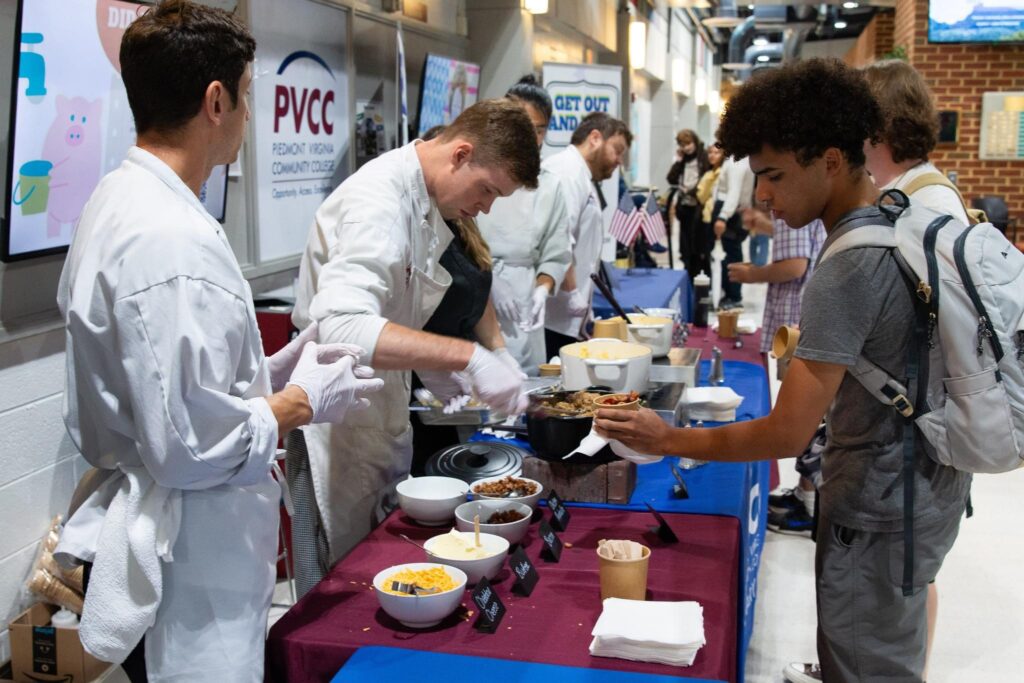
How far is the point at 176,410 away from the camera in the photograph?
1.32 meters

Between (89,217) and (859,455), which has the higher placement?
(89,217)

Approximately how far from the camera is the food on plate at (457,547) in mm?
1750

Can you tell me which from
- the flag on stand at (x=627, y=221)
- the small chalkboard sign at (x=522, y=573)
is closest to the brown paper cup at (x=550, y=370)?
the small chalkboard sign at (x=522, y=573)

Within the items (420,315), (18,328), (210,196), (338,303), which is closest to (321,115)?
(210,196)

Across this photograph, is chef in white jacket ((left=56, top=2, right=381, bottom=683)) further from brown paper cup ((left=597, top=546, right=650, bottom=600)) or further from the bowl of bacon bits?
the bowl of bacon bits

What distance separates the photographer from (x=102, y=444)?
1.45 m

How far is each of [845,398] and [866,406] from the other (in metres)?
0.04

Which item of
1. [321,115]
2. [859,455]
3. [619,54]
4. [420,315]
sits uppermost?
[619,54]

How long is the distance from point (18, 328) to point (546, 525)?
5.45ft

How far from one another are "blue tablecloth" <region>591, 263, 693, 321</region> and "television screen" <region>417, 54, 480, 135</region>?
136 cm

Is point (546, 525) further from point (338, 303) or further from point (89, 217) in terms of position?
point (89, 217)

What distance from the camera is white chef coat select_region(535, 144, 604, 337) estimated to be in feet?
14.2

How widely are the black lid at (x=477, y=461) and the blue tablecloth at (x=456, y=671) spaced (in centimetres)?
73

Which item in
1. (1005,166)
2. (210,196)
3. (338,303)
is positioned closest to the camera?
(338,303)
